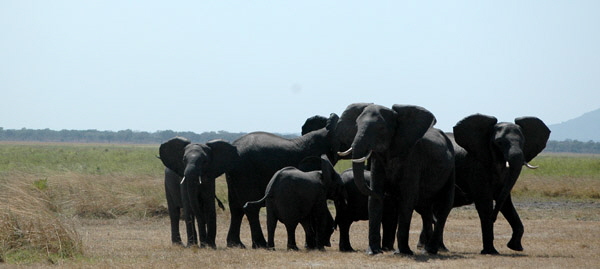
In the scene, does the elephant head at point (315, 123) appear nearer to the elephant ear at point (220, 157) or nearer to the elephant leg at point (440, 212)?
the elephant ear at point (220, 157)

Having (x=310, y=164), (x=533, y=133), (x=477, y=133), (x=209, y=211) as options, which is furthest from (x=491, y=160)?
(x=209, y=211)

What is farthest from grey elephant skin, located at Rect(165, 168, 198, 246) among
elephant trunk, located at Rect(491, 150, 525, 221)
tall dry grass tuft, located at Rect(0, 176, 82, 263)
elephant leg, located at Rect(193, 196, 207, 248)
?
elephant trunk, located at Rect(491, 150, 525, 221)

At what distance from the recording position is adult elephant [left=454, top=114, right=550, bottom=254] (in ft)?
50.0

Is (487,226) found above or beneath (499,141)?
beneath

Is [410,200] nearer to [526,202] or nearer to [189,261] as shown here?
[189,261]

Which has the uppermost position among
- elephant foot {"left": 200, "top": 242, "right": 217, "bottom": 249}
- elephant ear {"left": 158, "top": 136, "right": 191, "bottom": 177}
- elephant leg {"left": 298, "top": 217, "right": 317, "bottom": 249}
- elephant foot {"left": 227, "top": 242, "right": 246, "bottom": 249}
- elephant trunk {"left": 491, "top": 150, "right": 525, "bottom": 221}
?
elephant ear {"left": 158, "top": 136, "right": 191, "bottom": 177}

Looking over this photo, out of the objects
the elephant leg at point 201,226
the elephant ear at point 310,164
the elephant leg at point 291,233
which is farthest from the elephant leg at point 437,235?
the elephant leg at point 201,226

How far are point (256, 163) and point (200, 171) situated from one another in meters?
1.60

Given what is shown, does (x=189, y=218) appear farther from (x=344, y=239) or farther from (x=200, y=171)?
(x=344, y=239)

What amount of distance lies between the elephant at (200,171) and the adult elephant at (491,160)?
4238 mm

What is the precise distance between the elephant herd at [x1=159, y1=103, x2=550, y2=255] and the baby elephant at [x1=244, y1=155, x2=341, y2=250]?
0.06ft

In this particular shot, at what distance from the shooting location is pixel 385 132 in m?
14.1

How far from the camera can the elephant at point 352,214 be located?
50.8 feet

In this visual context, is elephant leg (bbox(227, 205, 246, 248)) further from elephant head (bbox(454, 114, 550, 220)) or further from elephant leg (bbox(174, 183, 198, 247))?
elephant head (bbox(454, 114, 550, 220))
